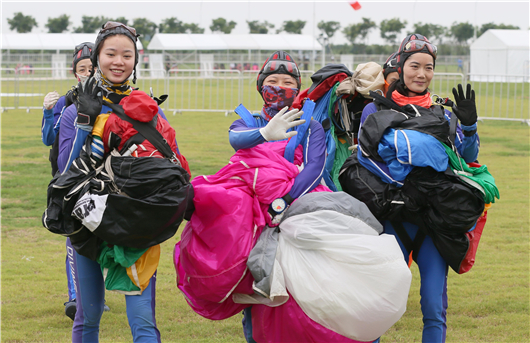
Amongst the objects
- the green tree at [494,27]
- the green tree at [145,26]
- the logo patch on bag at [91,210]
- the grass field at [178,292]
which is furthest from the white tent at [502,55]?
the green tree at [145,26]

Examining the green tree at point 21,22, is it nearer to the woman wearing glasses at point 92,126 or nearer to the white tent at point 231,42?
the white tent at point 231,42

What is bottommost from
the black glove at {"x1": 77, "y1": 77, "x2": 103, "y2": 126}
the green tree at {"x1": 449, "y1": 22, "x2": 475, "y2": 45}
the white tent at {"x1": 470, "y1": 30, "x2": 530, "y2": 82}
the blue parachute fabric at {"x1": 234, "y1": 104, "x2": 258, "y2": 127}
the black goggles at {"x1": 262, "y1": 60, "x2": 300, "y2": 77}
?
the blue parachute fabric at {"x1": 234, "y1": 104, "x2": 258, "y2": 127}

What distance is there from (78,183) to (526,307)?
12.5 feet

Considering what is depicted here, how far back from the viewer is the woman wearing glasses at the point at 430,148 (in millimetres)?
3289

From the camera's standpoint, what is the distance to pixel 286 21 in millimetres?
76438

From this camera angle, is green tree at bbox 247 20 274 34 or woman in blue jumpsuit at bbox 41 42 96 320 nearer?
woman in blue jumpsuit at bbox 41 42 96 320

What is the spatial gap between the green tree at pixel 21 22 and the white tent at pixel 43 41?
2605 cm

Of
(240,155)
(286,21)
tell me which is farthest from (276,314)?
(286,21)

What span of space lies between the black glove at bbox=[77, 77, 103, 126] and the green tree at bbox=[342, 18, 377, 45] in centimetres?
6994

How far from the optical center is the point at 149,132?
2.90 meters

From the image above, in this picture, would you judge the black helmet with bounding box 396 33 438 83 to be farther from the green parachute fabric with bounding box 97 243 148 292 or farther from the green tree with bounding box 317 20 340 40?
the green tree with bounding box 317 20 340 40

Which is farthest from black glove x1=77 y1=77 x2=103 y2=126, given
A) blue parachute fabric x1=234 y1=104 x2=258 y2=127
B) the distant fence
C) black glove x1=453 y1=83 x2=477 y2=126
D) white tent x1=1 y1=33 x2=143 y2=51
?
white tent x1=1 y1=33 x2=143 y2=51

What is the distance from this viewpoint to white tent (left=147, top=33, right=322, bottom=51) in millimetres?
46250

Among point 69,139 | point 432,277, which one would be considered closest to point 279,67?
point 69,139
